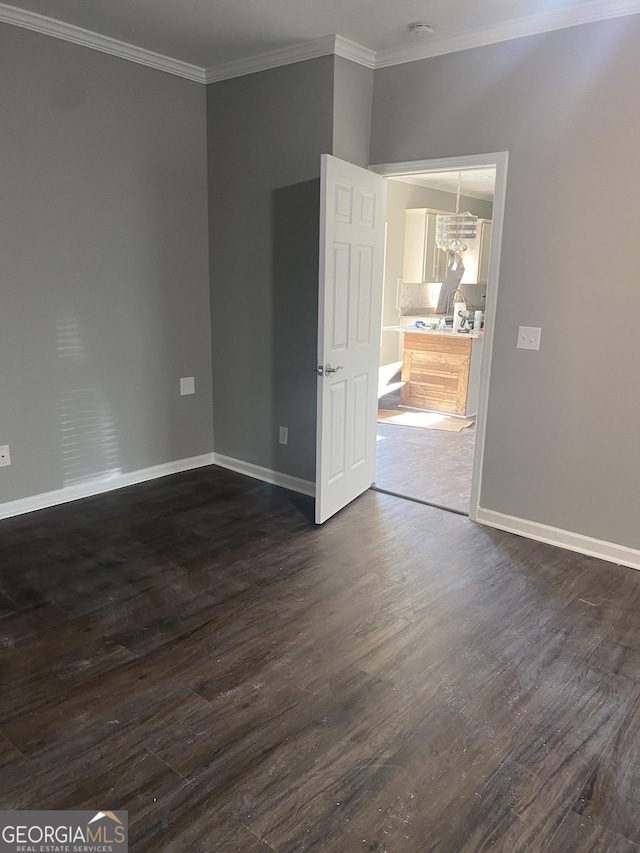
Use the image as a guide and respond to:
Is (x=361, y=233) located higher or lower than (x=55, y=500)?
higher

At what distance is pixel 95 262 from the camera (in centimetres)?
387

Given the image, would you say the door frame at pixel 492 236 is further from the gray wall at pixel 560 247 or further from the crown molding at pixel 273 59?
the crown molding at pixel 273 59

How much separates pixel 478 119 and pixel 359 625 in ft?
8.84

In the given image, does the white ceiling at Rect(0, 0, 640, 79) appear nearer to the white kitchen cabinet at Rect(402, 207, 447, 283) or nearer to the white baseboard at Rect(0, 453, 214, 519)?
the white baseboard at Rect(0, 453, 214, 519)

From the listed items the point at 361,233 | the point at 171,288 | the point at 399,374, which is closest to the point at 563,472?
the point at 361,233

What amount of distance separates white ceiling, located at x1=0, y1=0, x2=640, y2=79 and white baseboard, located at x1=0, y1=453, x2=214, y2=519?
261 cm

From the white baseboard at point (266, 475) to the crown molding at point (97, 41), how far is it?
2.62 metres

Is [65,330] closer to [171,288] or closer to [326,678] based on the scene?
[171,288]

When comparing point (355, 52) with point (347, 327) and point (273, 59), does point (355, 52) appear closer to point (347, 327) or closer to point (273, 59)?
point (273, 59)

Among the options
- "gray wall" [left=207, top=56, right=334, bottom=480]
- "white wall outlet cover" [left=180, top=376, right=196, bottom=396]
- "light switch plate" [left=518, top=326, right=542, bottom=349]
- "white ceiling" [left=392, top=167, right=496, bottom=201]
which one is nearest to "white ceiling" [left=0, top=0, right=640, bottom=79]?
"gray wall" [left=207, top=56, right=334, bottom=480]

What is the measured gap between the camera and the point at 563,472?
3.41 metres

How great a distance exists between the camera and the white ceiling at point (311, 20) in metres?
2.96

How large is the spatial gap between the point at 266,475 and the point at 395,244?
459 centimetres

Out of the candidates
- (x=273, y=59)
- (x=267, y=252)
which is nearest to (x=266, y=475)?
(x=267, y=252)
